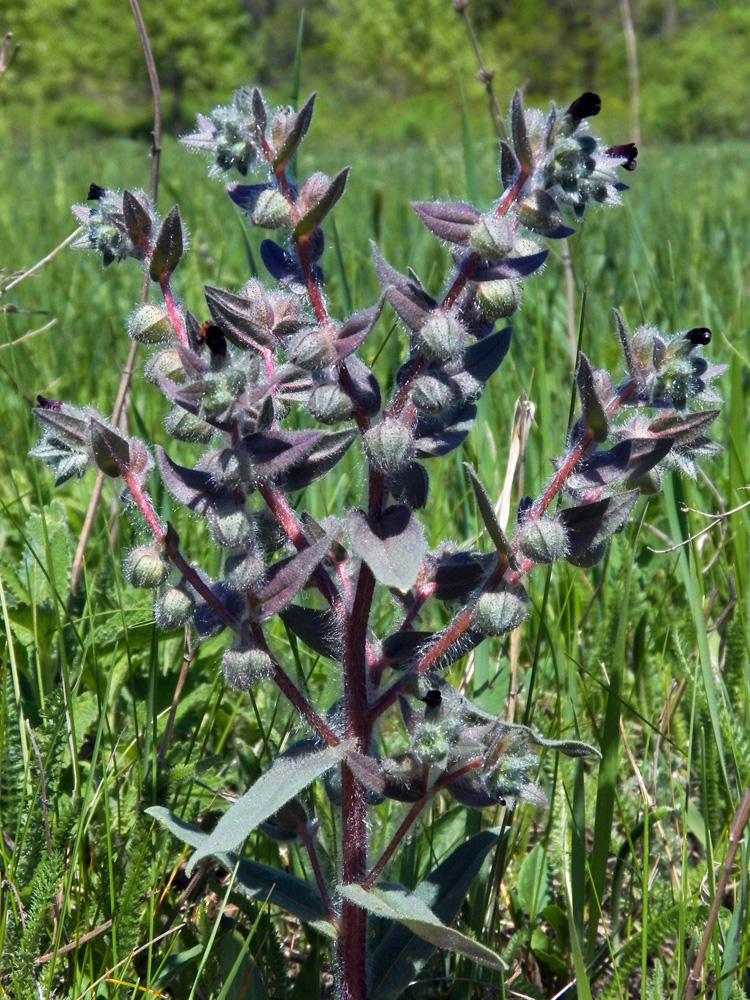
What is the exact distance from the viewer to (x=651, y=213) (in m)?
5.88

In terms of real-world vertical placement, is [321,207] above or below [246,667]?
above

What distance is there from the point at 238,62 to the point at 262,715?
170ft

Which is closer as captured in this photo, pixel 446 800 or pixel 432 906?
pixel 432 906

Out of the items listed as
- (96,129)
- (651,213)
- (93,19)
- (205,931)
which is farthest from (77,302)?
(93,19)

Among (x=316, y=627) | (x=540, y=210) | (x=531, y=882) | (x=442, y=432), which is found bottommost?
(x=531, y=882)

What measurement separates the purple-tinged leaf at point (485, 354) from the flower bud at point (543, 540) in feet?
0.58

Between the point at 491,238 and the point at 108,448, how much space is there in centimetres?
47

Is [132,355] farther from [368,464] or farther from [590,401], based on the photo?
[590,401]

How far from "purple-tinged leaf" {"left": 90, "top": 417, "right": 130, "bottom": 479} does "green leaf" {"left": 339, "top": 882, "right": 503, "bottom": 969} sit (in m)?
0.53

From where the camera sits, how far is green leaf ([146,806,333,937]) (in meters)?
1.19

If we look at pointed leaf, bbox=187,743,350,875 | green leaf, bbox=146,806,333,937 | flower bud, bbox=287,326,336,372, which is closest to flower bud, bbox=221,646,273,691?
pointed leaf, bbox=187,743,350,875

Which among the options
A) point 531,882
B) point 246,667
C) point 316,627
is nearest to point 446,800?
point 531,882

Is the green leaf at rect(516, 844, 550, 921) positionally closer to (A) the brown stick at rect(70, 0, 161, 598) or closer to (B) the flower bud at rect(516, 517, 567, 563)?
(B) the flower bud at rect(516, 517, 567, 563)

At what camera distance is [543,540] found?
1.05m
